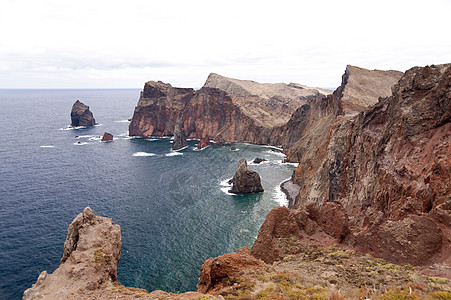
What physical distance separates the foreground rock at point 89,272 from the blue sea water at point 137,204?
19.4 m

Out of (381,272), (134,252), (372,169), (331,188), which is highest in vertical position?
(372,169)

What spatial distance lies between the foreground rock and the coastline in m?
51.3

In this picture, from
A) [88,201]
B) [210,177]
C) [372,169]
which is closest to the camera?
[372,169]

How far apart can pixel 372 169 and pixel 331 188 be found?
13984mm

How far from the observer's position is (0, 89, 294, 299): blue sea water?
47156 mm

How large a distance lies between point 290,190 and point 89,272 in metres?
65.2

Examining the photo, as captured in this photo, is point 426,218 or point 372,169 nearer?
point 426,218

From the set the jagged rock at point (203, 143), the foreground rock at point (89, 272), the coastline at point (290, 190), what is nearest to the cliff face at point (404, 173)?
the foreground rock at point (89, 272)

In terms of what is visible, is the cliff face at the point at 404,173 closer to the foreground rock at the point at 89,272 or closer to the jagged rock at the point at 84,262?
the foreground rock at the point at 89,272

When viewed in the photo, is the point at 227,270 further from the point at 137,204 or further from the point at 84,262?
the point at 137,204

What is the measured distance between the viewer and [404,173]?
1170 inches

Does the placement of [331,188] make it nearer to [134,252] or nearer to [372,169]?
[372,169]

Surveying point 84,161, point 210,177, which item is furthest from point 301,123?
point 84,161

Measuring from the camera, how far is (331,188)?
164 ft
